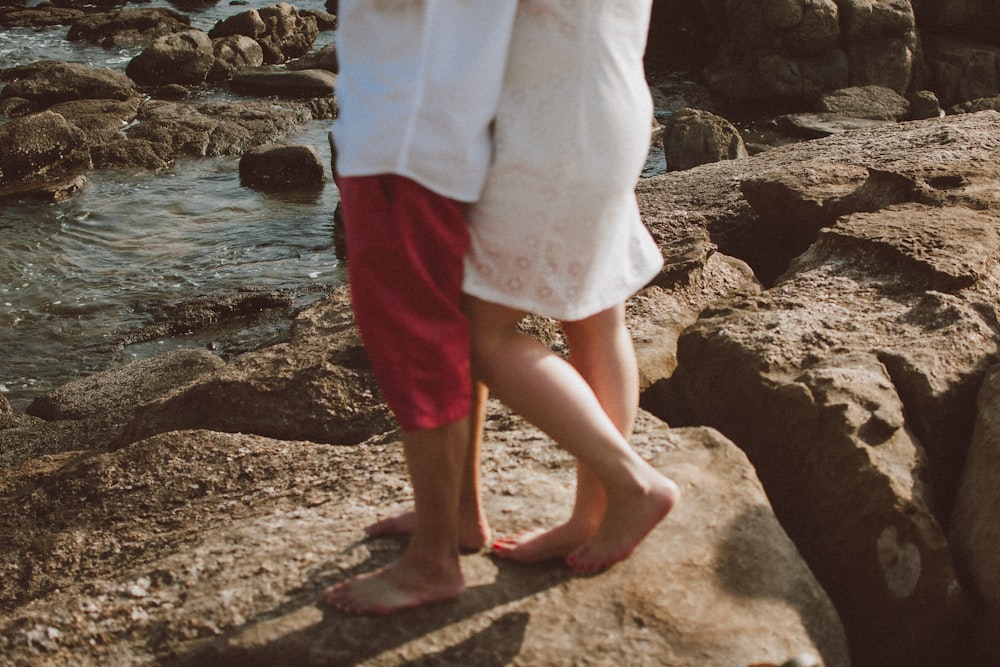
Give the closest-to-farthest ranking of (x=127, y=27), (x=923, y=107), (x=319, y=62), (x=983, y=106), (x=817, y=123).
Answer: (x=983, y=106), (x=817, y=123), (x=923, y=107), (x=319, y=62), (x=127, y=27)

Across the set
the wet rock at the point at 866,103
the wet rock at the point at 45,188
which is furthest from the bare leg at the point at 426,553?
the wet rock at the point at 866,103

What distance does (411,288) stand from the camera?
1.71m

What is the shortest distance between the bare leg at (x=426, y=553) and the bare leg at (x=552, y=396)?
0.11 m

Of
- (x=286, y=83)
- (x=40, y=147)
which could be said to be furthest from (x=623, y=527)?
(x=286, y=83)

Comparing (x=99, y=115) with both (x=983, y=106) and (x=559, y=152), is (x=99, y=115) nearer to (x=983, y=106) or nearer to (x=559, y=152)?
(x=983, y=106)

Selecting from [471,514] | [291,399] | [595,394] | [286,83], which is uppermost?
[595,394]

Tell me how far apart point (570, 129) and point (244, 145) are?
11.2 metres

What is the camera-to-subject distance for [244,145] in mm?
12328

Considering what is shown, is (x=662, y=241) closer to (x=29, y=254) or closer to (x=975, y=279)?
(x=975, y=279)

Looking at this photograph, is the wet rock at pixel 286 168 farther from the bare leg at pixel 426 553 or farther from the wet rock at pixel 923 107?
the bare leg at pixel 426 553

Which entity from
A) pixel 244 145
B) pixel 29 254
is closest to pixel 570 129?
pixel 29 254

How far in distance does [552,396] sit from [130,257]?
7736 millimetres

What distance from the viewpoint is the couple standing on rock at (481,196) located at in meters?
1.67

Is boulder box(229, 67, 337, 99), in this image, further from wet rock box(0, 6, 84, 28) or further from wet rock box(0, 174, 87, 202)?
wet rock box(0, 6, 84, 28)
